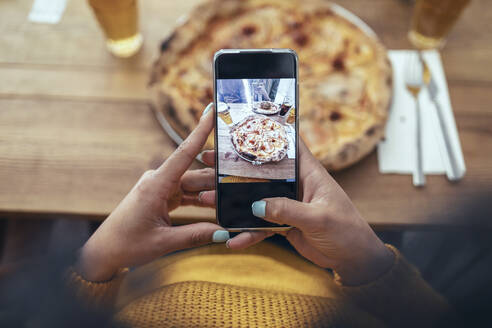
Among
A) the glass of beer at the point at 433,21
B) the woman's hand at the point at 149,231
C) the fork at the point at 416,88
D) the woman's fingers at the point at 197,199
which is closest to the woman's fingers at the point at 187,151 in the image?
the woman's hand at the point at 149,231

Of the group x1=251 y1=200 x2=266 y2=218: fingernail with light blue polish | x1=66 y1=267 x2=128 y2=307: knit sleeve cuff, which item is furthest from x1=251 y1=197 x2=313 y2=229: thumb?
x1=66 y1=267 x2=128 y2=307: knit sleeve cuff

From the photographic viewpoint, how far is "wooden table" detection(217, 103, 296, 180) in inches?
17.4

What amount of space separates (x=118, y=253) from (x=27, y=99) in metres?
0.42

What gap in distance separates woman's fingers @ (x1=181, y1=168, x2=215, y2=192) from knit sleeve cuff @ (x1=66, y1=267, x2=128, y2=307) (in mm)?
163

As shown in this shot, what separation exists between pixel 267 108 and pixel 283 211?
0.43 ft

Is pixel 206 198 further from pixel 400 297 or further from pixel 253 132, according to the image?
pixel 400 297

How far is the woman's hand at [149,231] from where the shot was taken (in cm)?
48

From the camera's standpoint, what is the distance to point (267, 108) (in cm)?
45

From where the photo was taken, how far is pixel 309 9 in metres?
0.77

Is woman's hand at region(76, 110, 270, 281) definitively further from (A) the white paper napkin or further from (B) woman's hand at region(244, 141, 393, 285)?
(A) the white paper napkin

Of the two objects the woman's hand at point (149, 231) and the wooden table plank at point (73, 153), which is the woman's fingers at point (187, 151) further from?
the wooden table plank at point (73, 153)

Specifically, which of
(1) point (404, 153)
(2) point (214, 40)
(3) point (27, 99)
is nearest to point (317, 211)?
(1) point (404, 153)

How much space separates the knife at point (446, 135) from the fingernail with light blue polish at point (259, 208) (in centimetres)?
41

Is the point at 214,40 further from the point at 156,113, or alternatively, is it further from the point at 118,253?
the point at 118,253
